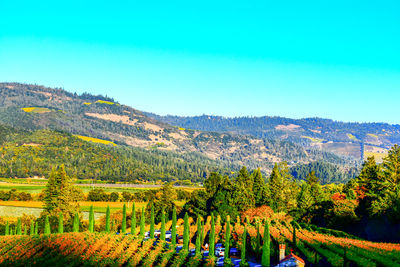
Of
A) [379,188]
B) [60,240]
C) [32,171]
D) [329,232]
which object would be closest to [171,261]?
[60,240]

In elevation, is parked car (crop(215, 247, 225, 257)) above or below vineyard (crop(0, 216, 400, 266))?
below

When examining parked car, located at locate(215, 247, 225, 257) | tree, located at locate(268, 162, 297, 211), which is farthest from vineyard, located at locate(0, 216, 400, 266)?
tree, located at locate(268, 162, 297, 211)

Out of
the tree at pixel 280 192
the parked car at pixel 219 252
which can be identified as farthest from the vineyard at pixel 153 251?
the tree at pixel 280 192

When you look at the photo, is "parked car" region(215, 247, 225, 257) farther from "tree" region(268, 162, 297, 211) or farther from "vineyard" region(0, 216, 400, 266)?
"tree" region(268, 162, 297, 211)

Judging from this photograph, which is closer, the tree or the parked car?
the parked car

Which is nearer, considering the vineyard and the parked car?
the vineyard

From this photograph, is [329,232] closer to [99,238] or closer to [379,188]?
[379,188]

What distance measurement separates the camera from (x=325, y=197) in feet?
279

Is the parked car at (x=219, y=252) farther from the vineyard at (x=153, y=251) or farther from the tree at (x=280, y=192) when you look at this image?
the tree at (x=280, y=192)

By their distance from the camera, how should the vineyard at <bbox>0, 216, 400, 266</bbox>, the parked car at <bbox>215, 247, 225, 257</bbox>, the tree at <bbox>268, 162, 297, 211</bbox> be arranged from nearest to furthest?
the vineyard at <bbox>0, 216, 400, 266</bbox>, the parked car at <bbox>215, 247, 225, 257</bbox>, the tree at <bbox>268, 162, 297, 211</bbox>

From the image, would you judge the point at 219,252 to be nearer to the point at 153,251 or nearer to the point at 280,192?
the point at 153,251

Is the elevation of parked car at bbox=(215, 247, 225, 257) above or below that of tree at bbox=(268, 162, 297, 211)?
below

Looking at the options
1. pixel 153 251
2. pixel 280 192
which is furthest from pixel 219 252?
pixel 280 192

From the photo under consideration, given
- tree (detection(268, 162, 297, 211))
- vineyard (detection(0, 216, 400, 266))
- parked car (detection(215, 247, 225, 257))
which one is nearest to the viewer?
vineyard (detection(0, 216, 400, 266))
